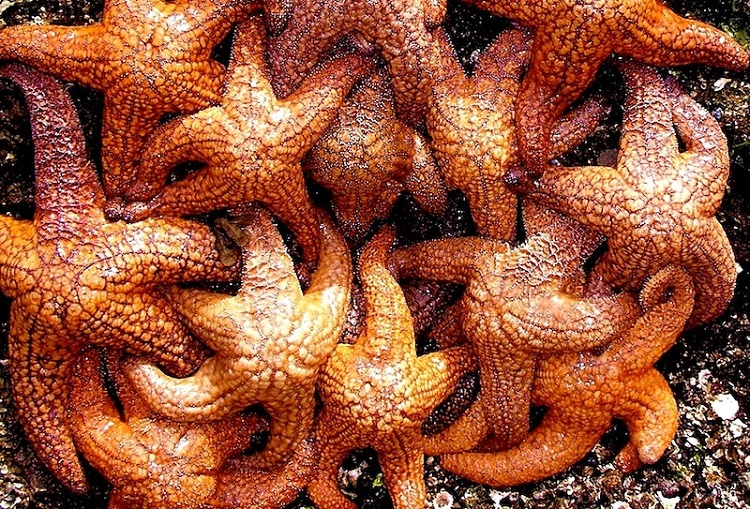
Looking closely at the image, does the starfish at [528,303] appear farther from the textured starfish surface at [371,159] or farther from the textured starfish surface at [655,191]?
the textured starfish surface at [371,159]

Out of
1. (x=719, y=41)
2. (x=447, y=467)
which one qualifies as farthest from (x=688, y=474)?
(x=719, y=41)

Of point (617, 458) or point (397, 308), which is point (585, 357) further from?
point (397, 308)

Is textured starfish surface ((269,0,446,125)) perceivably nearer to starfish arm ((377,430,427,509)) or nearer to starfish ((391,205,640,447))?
starfish ((391,205,640,447))

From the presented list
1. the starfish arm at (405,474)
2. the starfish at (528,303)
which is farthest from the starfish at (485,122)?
the starfish arm at (405,474)

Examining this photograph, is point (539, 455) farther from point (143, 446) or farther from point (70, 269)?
point (70, 269)

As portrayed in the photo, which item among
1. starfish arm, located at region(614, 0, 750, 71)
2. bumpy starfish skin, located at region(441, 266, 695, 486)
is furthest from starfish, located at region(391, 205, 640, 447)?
starfish arm, located at region(614, 0, 750, 71)

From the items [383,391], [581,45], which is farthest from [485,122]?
[383,391]
